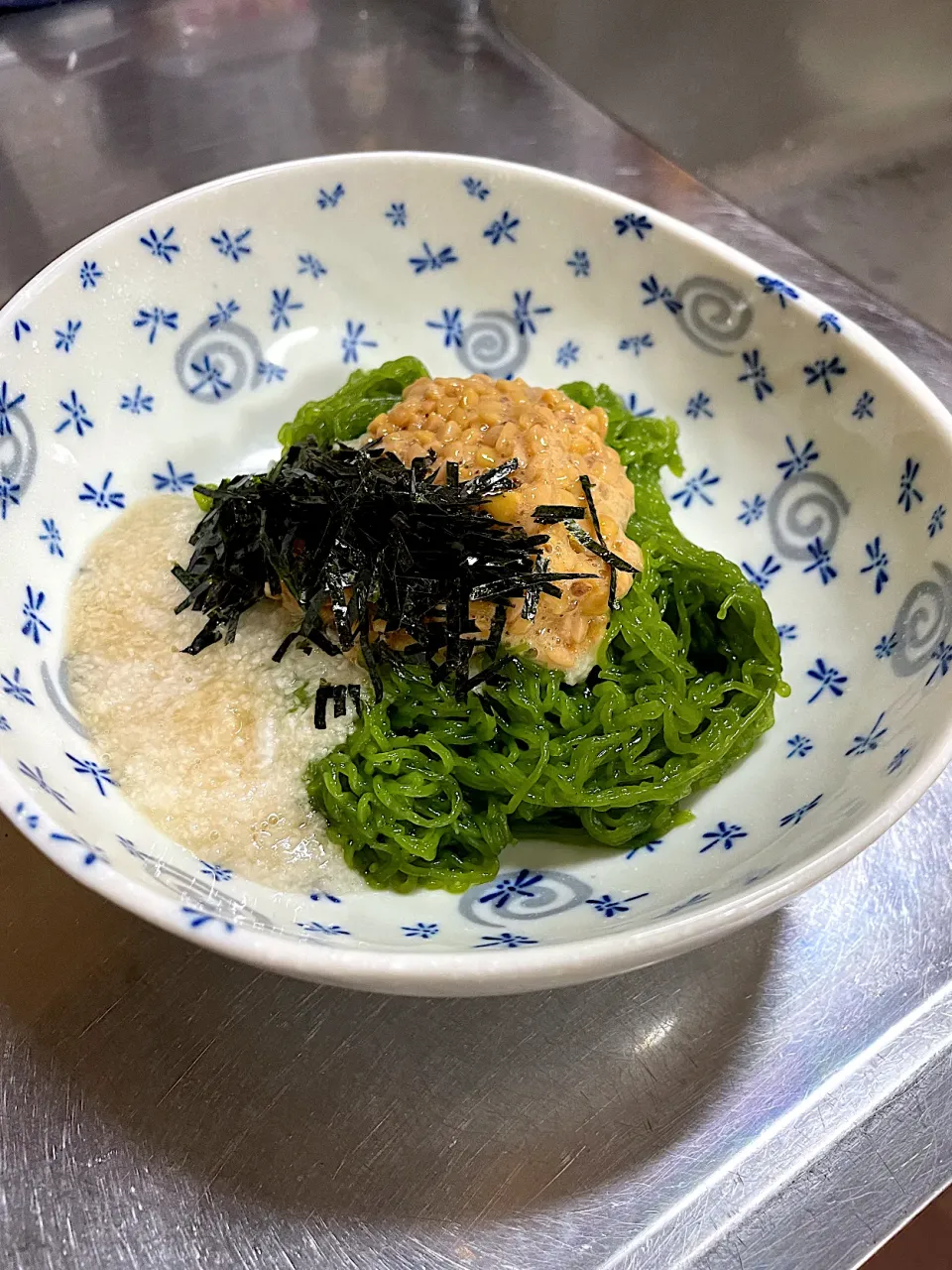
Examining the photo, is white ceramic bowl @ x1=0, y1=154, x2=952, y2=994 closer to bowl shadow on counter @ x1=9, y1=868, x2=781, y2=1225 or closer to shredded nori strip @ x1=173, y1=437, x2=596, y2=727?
bowl shadow on counter @ x1=9, y1=868, x2=781, y2=1225

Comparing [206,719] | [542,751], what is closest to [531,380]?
[542,751]

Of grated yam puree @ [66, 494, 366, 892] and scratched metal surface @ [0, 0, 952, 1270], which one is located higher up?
grated yam puree @ [66, 494, 366, 892]

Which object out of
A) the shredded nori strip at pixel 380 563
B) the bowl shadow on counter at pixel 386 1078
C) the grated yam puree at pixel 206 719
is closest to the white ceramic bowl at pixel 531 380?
the grated yam puree at pixel 206 719

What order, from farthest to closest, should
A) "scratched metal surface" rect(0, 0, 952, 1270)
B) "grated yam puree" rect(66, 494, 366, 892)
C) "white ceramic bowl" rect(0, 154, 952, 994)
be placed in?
"grated yam puree" rect(66, 494, 366, 892)
"scratched metal surface" rect(0, 0, 952, 1270)
"white ceramic bowl" rect(0, 154, 952, 994)

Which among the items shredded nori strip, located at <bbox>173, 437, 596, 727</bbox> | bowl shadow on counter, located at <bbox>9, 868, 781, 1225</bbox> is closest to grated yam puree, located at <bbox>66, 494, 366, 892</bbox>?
shredded nori strip, located at <bbox>173, 437, 596, 727</bbox>

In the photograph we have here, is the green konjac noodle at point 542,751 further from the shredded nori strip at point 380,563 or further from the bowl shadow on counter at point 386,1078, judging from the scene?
the bowl shadow on counter at point 386,1078

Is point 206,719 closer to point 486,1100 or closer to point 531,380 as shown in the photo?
point 486,1100
